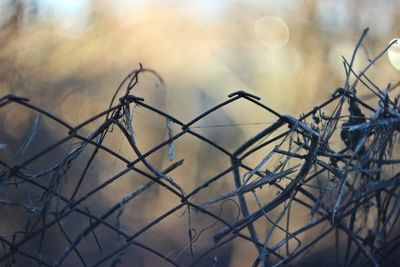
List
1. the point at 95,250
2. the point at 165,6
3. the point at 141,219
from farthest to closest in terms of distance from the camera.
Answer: the point at 165,6
the point at 141,219
the point at 95,250

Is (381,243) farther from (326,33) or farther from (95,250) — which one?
(326,33)

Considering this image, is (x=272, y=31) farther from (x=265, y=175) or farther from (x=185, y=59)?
(x=265, y=175)

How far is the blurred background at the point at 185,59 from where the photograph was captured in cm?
433

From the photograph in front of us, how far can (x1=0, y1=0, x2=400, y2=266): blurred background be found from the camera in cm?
433

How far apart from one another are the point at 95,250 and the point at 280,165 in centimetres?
334

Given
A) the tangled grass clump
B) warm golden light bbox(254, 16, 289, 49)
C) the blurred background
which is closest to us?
the tangled grass clump

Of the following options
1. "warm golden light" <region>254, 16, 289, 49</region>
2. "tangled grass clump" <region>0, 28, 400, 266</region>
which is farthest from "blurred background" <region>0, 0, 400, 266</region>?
"tangled grass clump" <region>0, 28, 400, 266</region>

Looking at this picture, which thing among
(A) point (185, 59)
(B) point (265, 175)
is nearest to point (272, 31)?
(A) point (185, 59)

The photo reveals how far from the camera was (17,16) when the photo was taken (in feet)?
12.4

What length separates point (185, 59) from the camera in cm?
597

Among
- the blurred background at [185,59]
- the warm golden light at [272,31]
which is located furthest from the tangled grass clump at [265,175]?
the warm golden light at [272,31]

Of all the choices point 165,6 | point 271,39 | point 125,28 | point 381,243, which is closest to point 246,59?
point 271,39

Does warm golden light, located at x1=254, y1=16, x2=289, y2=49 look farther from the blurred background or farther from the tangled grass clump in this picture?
the tangled grass clump

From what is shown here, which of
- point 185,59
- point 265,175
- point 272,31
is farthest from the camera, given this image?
point 185,59
